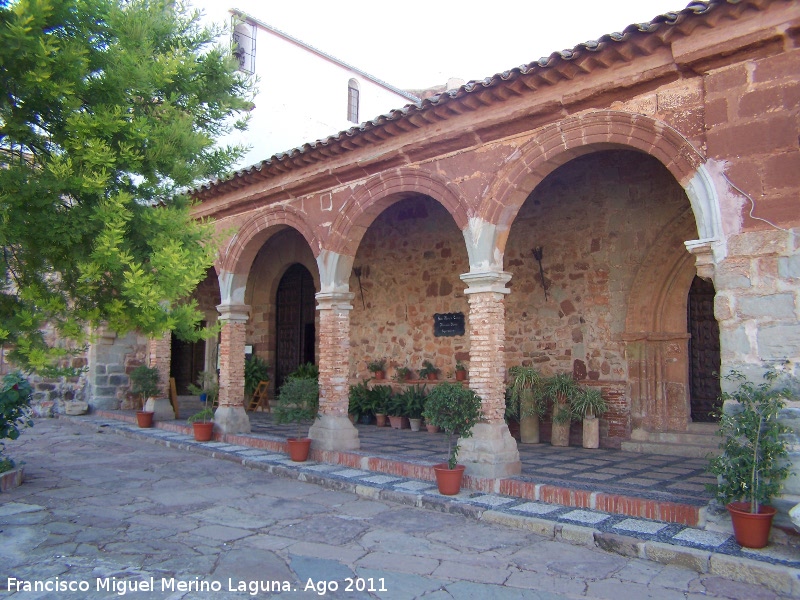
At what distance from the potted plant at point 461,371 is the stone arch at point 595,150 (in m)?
3.87

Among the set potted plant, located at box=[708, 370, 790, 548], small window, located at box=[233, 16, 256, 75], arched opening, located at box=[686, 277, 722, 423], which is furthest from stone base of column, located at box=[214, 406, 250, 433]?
small window, located at box=[233, 16, 256, 75]

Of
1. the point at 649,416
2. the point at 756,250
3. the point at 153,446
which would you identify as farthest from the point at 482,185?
the point at 153,446

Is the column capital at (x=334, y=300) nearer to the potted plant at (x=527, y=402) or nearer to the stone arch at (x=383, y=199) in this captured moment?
the stone arch at (x=383, y=199)

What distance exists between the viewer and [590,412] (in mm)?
8562

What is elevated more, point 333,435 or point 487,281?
point 487,281

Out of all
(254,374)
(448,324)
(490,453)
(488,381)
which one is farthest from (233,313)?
(490,453)

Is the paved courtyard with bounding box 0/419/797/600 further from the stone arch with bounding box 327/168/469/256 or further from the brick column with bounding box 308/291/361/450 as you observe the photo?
the stone arch with bounding box 327/168/469/256

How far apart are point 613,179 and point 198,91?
578cm

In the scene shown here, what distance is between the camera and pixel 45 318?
15.8 feet

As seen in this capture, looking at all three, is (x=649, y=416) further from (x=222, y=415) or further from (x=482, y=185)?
(x=222, y=415)

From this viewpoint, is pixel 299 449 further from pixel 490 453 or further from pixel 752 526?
pixel 752 526

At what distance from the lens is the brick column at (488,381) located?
6.70 m

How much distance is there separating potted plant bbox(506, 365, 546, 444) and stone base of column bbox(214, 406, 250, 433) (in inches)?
171

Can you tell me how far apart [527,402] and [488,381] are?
2519 millimetres
